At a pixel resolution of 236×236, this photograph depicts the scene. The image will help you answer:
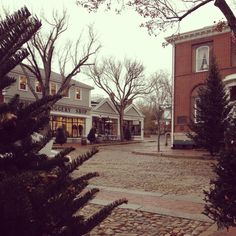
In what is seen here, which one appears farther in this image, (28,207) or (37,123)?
(37,123)

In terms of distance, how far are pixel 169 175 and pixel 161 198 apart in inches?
192

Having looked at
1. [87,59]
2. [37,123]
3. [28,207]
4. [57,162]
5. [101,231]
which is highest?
[87,59]

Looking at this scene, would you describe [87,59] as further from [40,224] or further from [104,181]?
[40,224]

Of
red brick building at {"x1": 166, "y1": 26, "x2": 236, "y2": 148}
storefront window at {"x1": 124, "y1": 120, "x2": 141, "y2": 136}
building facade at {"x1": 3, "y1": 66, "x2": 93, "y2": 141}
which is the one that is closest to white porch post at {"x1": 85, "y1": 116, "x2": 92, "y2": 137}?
building facade at {"x1": 3, "y1": 66, "x2": 93, "y2": 141}

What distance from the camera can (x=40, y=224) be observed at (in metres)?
1.62

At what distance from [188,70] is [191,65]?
18.9 inches

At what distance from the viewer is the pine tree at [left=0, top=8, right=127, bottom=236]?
1429 millimetres

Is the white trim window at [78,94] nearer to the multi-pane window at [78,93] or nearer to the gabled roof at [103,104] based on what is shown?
the multi-pane window at [78,93]

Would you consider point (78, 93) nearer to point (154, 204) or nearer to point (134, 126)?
point (134, 126)

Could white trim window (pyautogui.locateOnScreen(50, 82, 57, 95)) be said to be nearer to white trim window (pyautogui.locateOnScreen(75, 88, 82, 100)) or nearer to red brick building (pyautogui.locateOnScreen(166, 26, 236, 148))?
white trim window (pyautogui.locateOnScreen(75, 88, 82, 100))

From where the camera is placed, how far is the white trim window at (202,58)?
1131 inches

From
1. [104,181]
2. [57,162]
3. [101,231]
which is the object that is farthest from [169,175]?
[57,162]

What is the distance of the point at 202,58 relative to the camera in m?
29.0

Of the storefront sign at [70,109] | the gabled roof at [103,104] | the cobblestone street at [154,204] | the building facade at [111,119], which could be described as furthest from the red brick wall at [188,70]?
the gabled roof at [103,104]
